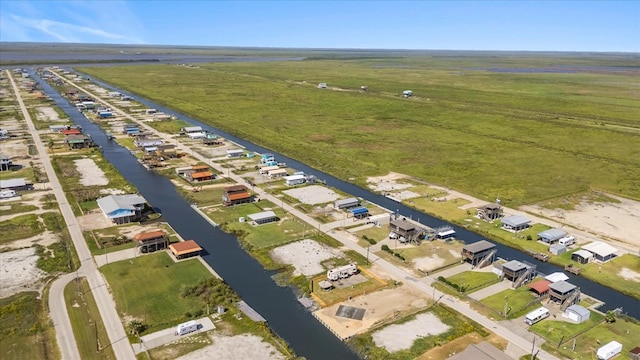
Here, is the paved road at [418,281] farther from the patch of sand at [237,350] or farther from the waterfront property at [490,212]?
the waterfront property at [490,212]

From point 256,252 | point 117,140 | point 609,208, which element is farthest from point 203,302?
point 117,140

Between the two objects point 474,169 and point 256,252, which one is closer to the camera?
point 256,252

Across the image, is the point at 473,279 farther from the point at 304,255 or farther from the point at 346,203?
the point at 346,203

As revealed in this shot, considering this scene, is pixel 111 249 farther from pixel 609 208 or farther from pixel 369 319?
pixel 609 208

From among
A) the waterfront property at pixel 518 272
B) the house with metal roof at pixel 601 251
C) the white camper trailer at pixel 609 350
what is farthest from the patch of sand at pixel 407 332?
the house with metal roof at pixel 601 251

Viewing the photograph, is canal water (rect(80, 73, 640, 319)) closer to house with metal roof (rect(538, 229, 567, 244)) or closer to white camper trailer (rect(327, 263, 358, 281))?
house with metal roof (rect(538, 229, 567, 244))

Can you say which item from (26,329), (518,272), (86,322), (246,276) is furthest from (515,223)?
(26,329)
